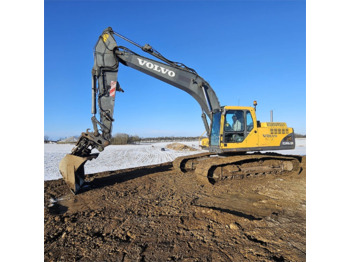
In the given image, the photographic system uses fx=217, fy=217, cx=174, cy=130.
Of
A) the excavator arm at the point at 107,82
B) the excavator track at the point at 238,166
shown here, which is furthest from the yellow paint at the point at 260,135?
the excavator arm at the point at 107,82

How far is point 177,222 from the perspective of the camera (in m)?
4.27

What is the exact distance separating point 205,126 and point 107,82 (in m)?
4.00

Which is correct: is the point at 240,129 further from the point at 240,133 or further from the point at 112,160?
the point at 112,160

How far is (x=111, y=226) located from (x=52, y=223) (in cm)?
124

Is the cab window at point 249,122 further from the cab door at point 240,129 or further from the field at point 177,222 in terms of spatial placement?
the field at point 177,222

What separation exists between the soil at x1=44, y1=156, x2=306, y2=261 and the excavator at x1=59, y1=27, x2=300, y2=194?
692 mm

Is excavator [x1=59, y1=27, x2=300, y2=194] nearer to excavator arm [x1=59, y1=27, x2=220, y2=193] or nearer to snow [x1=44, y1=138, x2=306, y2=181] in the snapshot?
excavator arm [x1=59, y1=27, x2=220, y2=193]

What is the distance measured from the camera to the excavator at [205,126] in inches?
272

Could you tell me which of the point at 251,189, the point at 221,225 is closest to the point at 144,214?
the point at 221,225

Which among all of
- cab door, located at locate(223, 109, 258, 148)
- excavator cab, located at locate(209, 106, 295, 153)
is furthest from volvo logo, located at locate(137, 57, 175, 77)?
cab door, located at locate(223, 109, 258, 148)

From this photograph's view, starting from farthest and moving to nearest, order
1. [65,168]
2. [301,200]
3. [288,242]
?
[65,168]
[301,200]
[288,242]

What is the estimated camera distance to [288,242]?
3.46m

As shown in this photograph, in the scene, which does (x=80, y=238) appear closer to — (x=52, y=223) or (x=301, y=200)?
(x=52, y=223)

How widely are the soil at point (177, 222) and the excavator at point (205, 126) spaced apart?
27.2 inches
